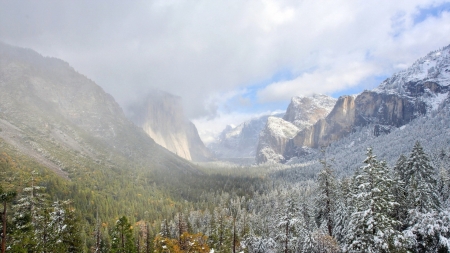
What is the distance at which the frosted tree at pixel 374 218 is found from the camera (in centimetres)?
1850

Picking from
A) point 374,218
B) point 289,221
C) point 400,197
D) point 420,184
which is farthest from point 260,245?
point 374,218

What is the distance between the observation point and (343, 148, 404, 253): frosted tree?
728 inches

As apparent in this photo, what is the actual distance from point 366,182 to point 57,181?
455 ft

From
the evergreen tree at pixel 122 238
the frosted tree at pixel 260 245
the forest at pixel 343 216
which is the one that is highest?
the forest at pixel 343 216

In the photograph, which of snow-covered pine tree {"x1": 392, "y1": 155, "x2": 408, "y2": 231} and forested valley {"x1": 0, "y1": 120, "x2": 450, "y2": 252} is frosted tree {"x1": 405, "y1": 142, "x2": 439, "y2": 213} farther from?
snow-covered pine tree {"x1": 392, "y1": 155, "x2": 408, "y2": 231}

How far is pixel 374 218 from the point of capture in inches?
754

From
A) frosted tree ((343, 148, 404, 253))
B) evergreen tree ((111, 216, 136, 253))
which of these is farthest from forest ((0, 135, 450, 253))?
evergreen tree ((111, 216, 136, 253))

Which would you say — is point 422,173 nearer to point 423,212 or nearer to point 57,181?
point 423,212

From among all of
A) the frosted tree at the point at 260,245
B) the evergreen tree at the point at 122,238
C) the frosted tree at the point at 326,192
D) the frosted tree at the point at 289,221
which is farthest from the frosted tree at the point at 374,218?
the evergreen tree at the point at 122,238

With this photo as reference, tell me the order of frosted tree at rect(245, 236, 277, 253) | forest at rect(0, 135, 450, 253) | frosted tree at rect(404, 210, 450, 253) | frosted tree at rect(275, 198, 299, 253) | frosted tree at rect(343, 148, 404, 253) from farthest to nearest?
frosted tree at rect(245, 236, 277, 253) → frosted tree at rect(275, 198, 299, 253) → frosted tree at rect(404, 210, 450, 253) → forest at rect(0, 135, 450, 253) → frosted tree at rect(343, 148, 404, 253)

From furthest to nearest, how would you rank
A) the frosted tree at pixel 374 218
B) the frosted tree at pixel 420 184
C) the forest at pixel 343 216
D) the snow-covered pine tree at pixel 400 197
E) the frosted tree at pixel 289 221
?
the frosted tree at pixel 289 221 < the snow-covered pine tree at pixel 400 197 < the frosted tree at pixel 420 184 < the forest at pixel 343 216 < the frosted tree at pixel 374 218

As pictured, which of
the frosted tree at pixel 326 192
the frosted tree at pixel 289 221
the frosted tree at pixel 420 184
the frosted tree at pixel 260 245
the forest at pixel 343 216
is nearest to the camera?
the forest at pixel 343 216

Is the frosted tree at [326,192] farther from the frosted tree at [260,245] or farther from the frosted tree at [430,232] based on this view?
the frosted tree at [260,245]

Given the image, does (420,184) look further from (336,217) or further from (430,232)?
(336,217)
